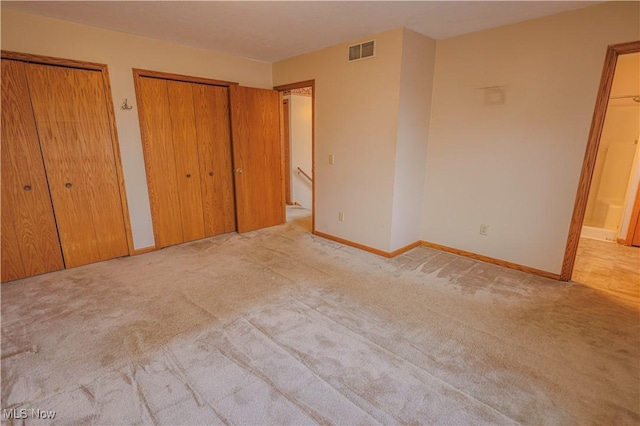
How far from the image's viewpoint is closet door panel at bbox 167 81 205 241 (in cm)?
369

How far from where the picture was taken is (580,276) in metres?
3.08

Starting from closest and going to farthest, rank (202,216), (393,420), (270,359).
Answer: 1. (393,420)
2. (270,359)
3. (202,216)

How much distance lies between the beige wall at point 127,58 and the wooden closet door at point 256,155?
409 mm

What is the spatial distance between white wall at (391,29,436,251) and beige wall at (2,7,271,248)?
2324 mm

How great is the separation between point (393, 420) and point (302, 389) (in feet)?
1.61

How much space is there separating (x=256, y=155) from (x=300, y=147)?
2.15m

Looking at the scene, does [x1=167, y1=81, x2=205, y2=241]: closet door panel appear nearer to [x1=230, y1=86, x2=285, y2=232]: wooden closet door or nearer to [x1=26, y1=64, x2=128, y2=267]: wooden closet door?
[x1=230, y1=86, x2=285, y2=232]: wooden closet door

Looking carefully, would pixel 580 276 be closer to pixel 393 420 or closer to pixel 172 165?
pixel 393 420

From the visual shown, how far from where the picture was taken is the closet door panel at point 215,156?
155 inches

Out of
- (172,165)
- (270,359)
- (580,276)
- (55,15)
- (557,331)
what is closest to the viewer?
(270,359)

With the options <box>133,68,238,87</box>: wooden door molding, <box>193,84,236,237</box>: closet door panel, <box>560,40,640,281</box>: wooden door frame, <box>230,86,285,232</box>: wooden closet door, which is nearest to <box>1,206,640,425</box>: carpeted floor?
<box>560,40,640,281</box>: wooden door frame

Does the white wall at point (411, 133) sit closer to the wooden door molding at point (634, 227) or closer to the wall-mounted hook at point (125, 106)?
the wooden door molding at point (634, 227)

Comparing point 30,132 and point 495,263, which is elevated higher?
point 30,132

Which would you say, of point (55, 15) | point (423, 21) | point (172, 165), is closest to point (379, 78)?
point (423, 21)
